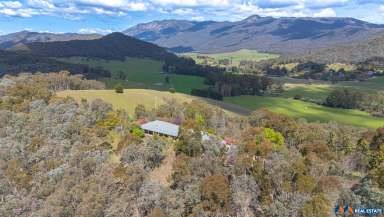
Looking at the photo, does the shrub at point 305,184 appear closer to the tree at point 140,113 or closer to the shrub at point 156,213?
the shrub at point 156,213

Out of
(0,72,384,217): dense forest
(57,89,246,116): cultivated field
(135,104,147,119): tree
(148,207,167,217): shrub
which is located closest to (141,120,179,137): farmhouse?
(0,72,384,217): dense forest

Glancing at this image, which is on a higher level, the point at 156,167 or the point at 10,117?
the point at 10,117

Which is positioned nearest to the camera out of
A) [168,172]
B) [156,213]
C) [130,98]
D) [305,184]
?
[156,213]

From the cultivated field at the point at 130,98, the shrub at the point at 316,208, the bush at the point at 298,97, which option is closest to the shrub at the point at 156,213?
the shrub at the point at 316,208

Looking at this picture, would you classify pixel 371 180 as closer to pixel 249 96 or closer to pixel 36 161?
pixel 36 161

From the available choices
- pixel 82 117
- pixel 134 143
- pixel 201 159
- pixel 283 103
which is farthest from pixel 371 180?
pixel 283 103

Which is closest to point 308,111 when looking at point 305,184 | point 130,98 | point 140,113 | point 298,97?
point 298,97

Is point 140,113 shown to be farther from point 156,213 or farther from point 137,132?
point 156,213
